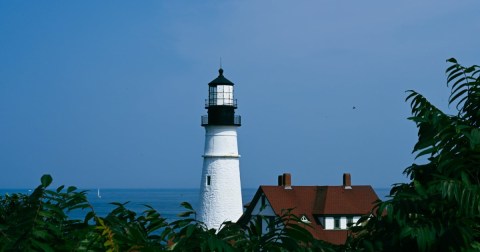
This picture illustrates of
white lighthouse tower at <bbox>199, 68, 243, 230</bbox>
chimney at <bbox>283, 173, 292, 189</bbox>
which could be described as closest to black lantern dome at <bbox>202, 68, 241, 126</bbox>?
white lighthouse tower at <bbox>199, 68, 243, 230</bbox>

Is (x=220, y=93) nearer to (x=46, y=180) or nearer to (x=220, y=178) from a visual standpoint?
(x=220, y=178)

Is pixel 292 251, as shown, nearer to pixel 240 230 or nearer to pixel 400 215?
pixel 240 230

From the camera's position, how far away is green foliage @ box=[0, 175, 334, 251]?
269 cm

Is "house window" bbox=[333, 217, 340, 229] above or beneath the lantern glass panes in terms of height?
beneath

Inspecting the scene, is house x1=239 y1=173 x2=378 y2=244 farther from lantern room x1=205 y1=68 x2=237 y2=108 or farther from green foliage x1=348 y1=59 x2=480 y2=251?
green foliage x1=348 y1=59 x2=480 y2=251

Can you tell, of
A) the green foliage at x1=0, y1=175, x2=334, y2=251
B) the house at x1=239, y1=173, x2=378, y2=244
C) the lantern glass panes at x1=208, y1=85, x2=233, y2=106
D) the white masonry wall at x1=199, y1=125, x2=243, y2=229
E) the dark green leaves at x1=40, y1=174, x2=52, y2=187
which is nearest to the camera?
the green foliage at x1=0, y1=175, x2=334, y2=251

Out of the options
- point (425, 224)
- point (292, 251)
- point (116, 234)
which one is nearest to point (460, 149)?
point (425, 224)

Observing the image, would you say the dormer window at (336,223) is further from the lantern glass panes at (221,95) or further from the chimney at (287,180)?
the lantern glass panes at (221,95)

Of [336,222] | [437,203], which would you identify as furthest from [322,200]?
[437,203]

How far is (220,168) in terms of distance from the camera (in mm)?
43469

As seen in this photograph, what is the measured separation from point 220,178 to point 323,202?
21.6ft

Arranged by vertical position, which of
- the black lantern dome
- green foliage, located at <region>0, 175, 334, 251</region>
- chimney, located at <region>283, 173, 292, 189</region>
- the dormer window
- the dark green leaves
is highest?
the black lantern dome

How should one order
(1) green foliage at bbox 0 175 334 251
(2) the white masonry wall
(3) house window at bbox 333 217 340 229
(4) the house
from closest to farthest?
(1) green foliage at bbox 0 175 334 251
(4) the house
(3) house window at bbox 333 217 340 229
(2) the white masonry wall

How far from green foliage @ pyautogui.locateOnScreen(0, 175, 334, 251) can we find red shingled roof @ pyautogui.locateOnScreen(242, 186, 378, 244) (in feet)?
123
